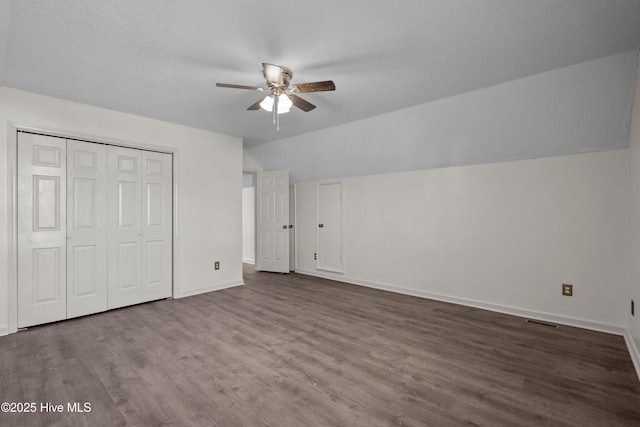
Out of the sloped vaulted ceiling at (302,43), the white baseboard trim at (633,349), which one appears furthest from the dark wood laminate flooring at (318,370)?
the sloped vaulted ceiling at (302,43)

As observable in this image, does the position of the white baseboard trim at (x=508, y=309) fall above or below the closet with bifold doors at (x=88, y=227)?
below

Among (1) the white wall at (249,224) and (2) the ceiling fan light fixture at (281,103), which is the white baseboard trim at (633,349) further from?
(1) the white wall at (249,224)

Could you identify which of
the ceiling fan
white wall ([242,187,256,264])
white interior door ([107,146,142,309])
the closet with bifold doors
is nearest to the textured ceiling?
the ceiling fan

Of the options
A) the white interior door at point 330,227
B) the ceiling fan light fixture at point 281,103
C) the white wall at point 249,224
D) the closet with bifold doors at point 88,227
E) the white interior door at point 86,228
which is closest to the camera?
the ceiling fan light fixture at point 281,103

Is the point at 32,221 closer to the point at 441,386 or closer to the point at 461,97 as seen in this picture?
the point at 441,386

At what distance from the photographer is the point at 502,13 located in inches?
73.7

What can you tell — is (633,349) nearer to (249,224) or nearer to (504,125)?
(504,125)

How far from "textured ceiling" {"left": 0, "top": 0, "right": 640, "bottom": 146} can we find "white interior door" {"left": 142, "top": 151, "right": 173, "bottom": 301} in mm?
A: 1075

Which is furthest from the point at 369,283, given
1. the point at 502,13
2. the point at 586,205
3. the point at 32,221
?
the point at 32,221

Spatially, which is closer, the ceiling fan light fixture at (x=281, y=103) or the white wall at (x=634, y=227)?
the white wall at (x=634, y=227)

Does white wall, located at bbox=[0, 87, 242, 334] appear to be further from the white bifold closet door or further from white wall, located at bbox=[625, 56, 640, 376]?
white wall, located at bbox=[625, 56, 640, 376]

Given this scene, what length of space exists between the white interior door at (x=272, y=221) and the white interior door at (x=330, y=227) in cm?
69

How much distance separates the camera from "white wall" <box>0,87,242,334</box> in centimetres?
298

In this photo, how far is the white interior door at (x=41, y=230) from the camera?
120 inches
